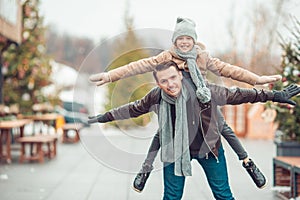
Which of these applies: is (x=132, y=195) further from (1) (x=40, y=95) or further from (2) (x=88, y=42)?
(2) (x=88, y=42)

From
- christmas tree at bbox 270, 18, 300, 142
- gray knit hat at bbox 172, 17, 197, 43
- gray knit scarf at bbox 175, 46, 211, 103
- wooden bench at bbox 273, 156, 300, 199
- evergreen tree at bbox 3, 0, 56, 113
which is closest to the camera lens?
gray knit scarf at bbox 175, 46, 211, 103

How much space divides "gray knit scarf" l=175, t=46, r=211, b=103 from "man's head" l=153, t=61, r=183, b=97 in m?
0.10

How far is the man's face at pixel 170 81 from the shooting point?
4.00 m

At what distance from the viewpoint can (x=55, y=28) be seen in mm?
24734

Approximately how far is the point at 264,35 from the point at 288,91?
16007 mm

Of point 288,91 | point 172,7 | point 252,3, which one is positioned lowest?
point 288,91

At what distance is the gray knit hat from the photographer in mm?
4059

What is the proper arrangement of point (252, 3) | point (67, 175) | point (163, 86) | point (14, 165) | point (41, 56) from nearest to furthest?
point (163, 86) < point (67, 175) < point (14, 165) < point (41, 56) < point (252, 3)

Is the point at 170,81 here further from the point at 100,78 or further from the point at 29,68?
the point at 29,68

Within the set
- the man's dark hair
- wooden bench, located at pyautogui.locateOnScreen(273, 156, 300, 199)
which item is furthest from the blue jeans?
wooden bench, located at pyautogui.locateOnScreen(273, 156, 300, 199)

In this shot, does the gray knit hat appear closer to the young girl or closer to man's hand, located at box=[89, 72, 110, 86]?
the young girl

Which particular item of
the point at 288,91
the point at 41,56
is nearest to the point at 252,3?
the point at 41,56

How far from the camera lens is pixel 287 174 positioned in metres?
6.96

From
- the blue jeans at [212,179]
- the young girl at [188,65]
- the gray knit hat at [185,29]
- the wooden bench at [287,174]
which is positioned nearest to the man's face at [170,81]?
the young girl at [188,65]
